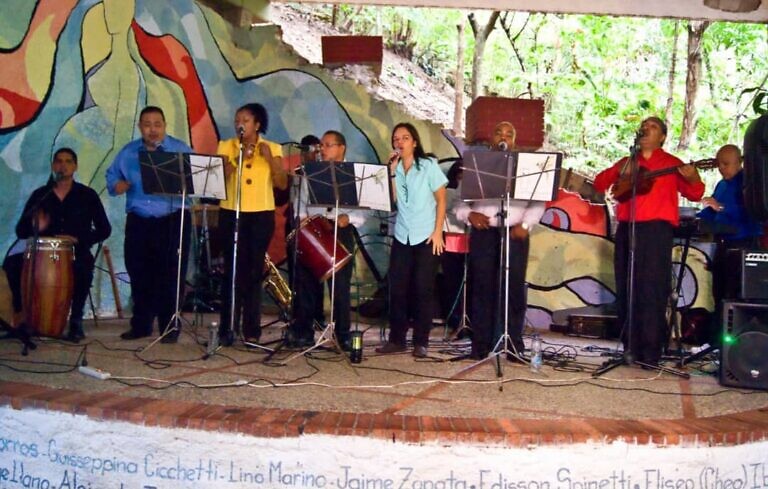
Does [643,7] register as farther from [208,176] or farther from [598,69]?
[598,69]

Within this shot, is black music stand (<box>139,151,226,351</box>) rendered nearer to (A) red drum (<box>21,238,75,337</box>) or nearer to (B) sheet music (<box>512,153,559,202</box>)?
(A) red drum (<box>21,238,75,337</box>)

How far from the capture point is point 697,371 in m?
5.87

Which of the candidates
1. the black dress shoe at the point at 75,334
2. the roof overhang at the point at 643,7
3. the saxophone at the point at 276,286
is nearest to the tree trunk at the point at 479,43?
the roof overhang at the point at 643,7

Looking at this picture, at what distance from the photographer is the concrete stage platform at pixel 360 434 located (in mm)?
3648

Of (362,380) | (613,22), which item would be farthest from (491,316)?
(613,22)

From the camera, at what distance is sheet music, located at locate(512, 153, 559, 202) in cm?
534

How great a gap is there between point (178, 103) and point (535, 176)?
4937 mm

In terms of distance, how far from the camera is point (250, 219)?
628cm

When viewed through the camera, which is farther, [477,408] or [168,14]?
[168,14]

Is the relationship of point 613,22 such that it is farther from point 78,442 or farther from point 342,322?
point 78,442

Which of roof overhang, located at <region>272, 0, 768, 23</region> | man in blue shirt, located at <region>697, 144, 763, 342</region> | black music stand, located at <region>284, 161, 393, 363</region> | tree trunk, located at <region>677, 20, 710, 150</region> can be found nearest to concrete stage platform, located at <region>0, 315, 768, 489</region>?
black music stand, located at <region>284, 161, 393, 363</region>

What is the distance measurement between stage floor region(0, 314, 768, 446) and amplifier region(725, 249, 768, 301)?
702mm

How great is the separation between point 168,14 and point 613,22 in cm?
1095

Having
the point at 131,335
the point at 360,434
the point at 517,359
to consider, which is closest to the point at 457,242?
the point at 517,359
